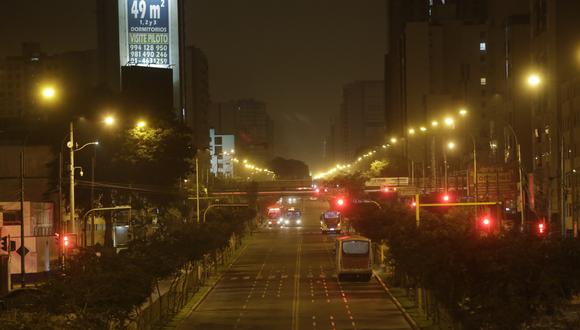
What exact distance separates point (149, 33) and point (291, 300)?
101 meters

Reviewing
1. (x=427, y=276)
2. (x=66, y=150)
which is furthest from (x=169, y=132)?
(x=427, y=276)

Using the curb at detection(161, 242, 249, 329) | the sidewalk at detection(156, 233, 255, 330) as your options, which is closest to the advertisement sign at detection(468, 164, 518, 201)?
the curb at detection(161, 242, 249, 329)

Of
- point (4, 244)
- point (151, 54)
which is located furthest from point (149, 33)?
point (4, 244)

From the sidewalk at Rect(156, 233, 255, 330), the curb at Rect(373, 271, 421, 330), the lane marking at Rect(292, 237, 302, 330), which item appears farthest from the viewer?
the sidewalk at Rect(156, 233, 255, 330)

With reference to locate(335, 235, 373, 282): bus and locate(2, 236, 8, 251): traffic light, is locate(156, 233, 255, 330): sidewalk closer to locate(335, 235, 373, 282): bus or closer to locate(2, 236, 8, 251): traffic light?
locate(335, 235, 373, 282): bus

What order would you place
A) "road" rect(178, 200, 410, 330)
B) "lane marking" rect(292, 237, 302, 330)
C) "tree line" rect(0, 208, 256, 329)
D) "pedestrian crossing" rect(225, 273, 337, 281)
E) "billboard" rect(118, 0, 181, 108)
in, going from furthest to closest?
"billboard" rect(118, 0, 181, 108) → "pedestrian crossing" rect(225, 273, 337, 281) → "road" rect(178, 200, 410, 330) → "lane marking" rect(292, 237, 302, 330) → "tree line" rect(0, 208, 256, 329)

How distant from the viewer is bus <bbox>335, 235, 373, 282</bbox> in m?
73.9

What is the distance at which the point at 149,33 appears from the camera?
506 ft

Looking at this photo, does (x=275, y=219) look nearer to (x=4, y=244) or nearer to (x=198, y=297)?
(x=198, y=297)

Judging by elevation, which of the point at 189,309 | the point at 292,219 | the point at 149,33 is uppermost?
the point at 149,33

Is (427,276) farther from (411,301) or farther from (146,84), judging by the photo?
(146,84)

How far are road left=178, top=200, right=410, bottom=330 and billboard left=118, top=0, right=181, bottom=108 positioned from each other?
56.3m

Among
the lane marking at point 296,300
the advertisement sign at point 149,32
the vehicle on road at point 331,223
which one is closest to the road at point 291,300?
the lane marking at point 296,300

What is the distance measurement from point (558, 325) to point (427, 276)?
9.82 m
